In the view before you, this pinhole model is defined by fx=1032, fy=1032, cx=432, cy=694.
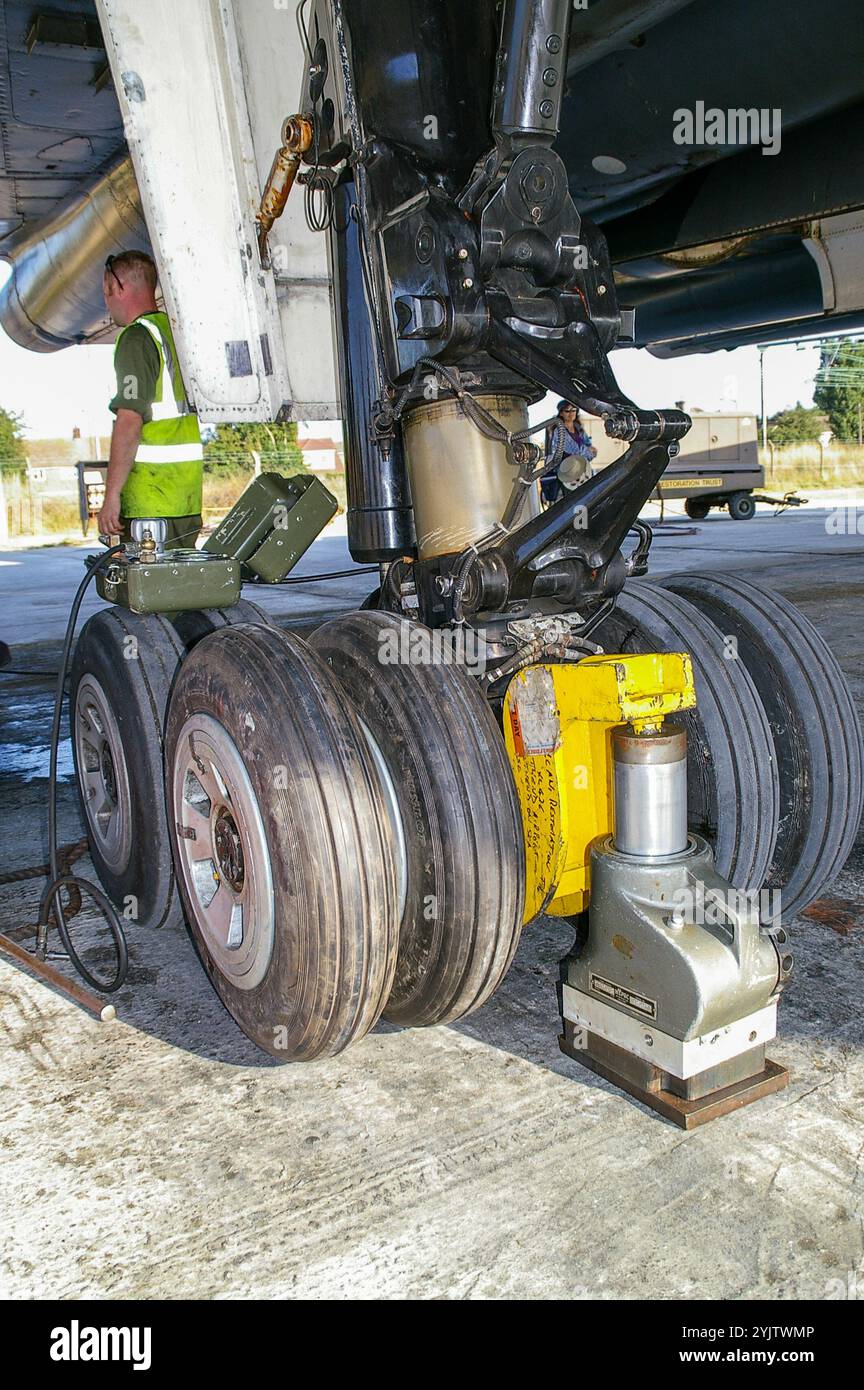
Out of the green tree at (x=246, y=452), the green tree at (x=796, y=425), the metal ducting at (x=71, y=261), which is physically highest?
the green tree at (x=796, y=425)

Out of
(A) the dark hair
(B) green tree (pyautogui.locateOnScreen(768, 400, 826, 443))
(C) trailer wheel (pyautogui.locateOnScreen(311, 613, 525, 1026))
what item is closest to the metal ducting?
(A) the dark hair

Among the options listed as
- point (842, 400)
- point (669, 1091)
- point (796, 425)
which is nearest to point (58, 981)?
point (669, 1091)

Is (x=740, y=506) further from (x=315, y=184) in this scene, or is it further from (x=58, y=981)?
(x=58, y=981)

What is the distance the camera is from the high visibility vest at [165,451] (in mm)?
3031

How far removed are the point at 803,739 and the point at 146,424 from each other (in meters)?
2.03

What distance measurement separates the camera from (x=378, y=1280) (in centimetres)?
139

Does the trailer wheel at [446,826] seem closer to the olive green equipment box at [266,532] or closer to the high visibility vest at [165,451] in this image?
the olive green equipment box at [266,532]

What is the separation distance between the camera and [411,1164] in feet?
5.40

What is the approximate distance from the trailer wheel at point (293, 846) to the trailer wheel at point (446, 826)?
0.34 feet

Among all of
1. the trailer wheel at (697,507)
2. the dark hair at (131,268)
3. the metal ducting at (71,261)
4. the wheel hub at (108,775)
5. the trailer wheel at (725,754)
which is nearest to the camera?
the trailer wheel at (725,754)

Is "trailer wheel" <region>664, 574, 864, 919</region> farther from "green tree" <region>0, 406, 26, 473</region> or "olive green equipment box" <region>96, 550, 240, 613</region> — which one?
"green tree" <region>0, 406, 26, 473</region>

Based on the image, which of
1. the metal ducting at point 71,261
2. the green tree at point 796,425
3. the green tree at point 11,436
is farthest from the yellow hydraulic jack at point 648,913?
the green tree at point 796,425
